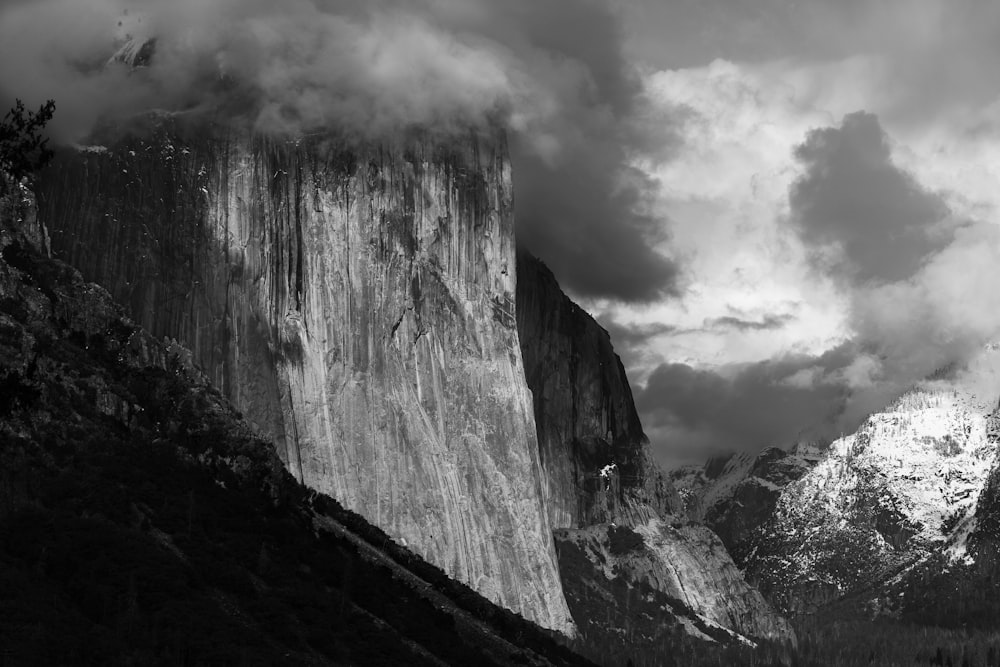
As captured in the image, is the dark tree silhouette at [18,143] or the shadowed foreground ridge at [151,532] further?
the shadowed foreground ridge at [151,532]

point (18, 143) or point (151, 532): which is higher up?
point (18, 143)

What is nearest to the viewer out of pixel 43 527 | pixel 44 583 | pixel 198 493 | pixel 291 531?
pixel 44 583

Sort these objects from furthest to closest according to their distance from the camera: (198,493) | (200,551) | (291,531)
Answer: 1. (291,531)
2. (198,493)
3. (200,551)

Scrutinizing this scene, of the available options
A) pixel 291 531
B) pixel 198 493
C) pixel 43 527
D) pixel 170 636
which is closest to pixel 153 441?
pixel 198 493

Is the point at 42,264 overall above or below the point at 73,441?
above

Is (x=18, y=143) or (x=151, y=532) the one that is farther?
(x=151, y=532)

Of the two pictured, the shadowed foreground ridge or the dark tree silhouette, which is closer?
the dark tree silhouette

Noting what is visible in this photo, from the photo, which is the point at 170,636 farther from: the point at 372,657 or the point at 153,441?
the point at 153,441

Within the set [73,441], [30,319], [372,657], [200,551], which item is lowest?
[372,657]
